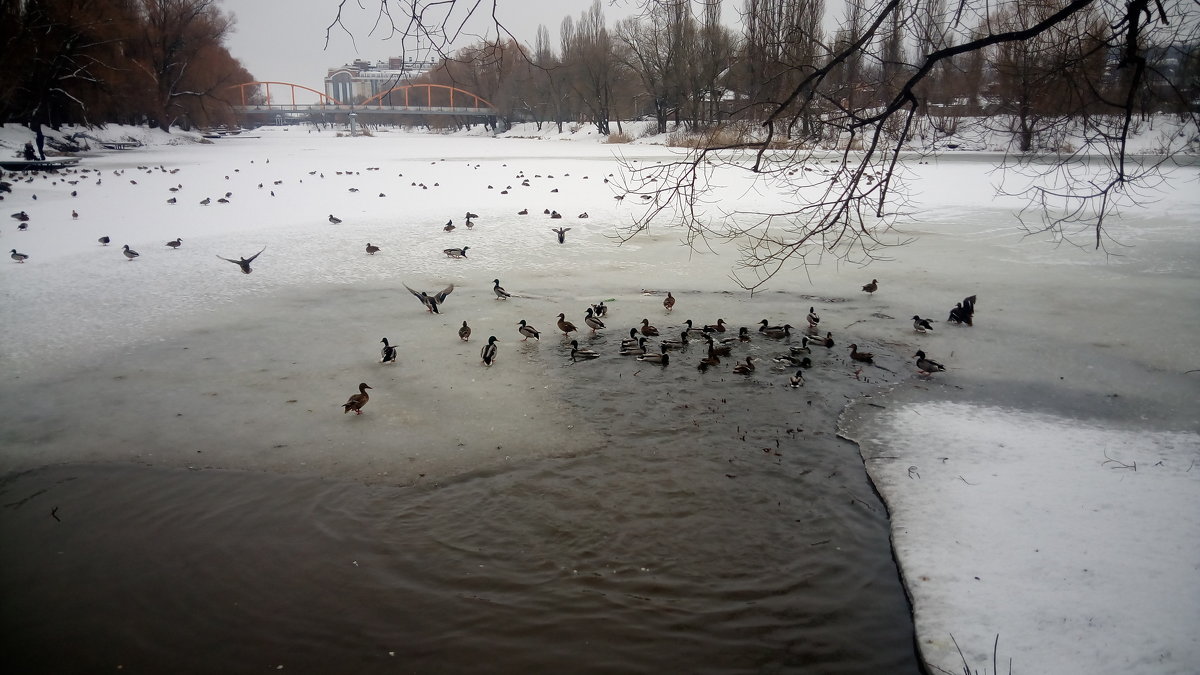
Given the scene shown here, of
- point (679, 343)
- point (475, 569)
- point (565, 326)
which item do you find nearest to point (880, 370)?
point (679, 343)

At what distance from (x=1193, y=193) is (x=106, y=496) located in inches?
844

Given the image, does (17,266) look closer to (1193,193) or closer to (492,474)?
(492,474)

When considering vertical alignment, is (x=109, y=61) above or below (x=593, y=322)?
above

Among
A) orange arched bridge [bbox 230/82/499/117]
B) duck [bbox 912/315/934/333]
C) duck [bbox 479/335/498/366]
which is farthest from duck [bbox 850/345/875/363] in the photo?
orange arched bridge [bbox 230/82/499/117]

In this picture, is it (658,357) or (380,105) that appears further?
(380,105)

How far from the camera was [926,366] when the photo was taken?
670 cm

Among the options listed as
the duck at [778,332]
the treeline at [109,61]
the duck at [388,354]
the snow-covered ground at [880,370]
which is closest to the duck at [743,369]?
the snow-covered ground at [880,370]

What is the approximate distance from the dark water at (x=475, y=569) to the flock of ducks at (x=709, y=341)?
1.80m

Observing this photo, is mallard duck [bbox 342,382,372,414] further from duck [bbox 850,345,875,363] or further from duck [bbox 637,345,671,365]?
duck [bbox 850,345,875,363]

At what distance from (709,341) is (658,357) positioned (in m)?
0.72

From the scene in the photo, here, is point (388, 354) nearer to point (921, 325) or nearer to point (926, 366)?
point (926, 366)

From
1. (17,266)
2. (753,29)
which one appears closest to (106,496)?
(753,29)

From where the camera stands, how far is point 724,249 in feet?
41.4

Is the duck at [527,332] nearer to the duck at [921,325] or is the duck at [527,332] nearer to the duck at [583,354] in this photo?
the duck at [583,354]
